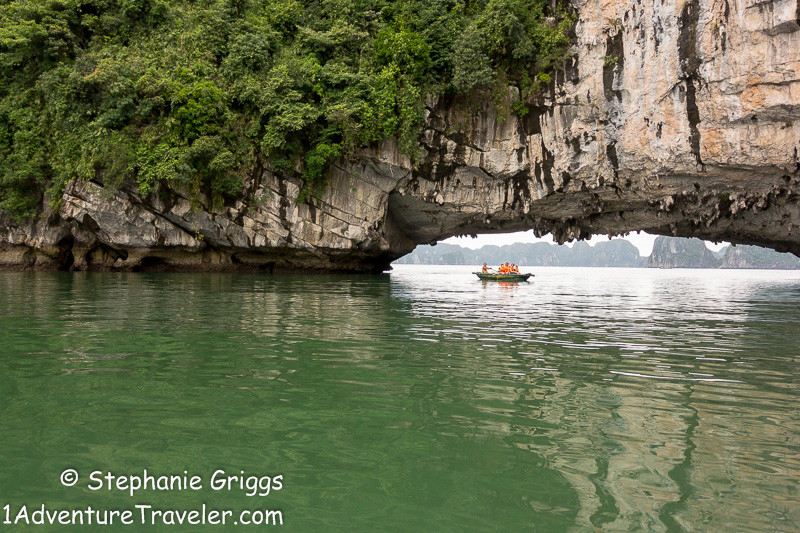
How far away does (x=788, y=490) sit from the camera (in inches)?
107

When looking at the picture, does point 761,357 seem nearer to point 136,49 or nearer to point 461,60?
point 461,60

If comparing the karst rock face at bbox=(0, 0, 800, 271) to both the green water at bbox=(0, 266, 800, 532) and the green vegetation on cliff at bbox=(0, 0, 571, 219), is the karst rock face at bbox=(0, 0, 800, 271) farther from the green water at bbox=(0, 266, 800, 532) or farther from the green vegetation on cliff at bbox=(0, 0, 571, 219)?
the green water at bbox=(0, 266, 800, 532)

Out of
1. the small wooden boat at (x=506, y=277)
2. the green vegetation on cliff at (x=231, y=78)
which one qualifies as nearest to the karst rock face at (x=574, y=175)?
the green vegetation on cliff at (x=231, y=78)

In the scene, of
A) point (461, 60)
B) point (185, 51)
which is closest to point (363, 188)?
point (461, 60)

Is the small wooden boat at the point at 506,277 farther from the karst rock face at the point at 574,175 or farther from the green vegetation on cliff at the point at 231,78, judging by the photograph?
the green vegetation on cliff at the point at 231,78

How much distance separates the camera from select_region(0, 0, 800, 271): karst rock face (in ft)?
49.6

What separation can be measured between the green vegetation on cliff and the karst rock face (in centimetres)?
113

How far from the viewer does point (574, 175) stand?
1883 centimetres

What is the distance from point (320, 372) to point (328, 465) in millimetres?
2294

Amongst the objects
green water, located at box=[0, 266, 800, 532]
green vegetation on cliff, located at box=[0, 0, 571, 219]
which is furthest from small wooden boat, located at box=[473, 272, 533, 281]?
green water, located at box=[0, 266, 800, 532]

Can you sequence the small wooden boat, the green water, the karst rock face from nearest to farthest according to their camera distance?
the green water, the karst rock face, the small wooden boat

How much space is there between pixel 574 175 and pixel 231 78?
49.1 feet

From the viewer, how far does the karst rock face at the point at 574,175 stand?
595 inches

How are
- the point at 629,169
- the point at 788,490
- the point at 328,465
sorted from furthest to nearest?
the point at 629,169
the point at 328,465
the point at 788,490
